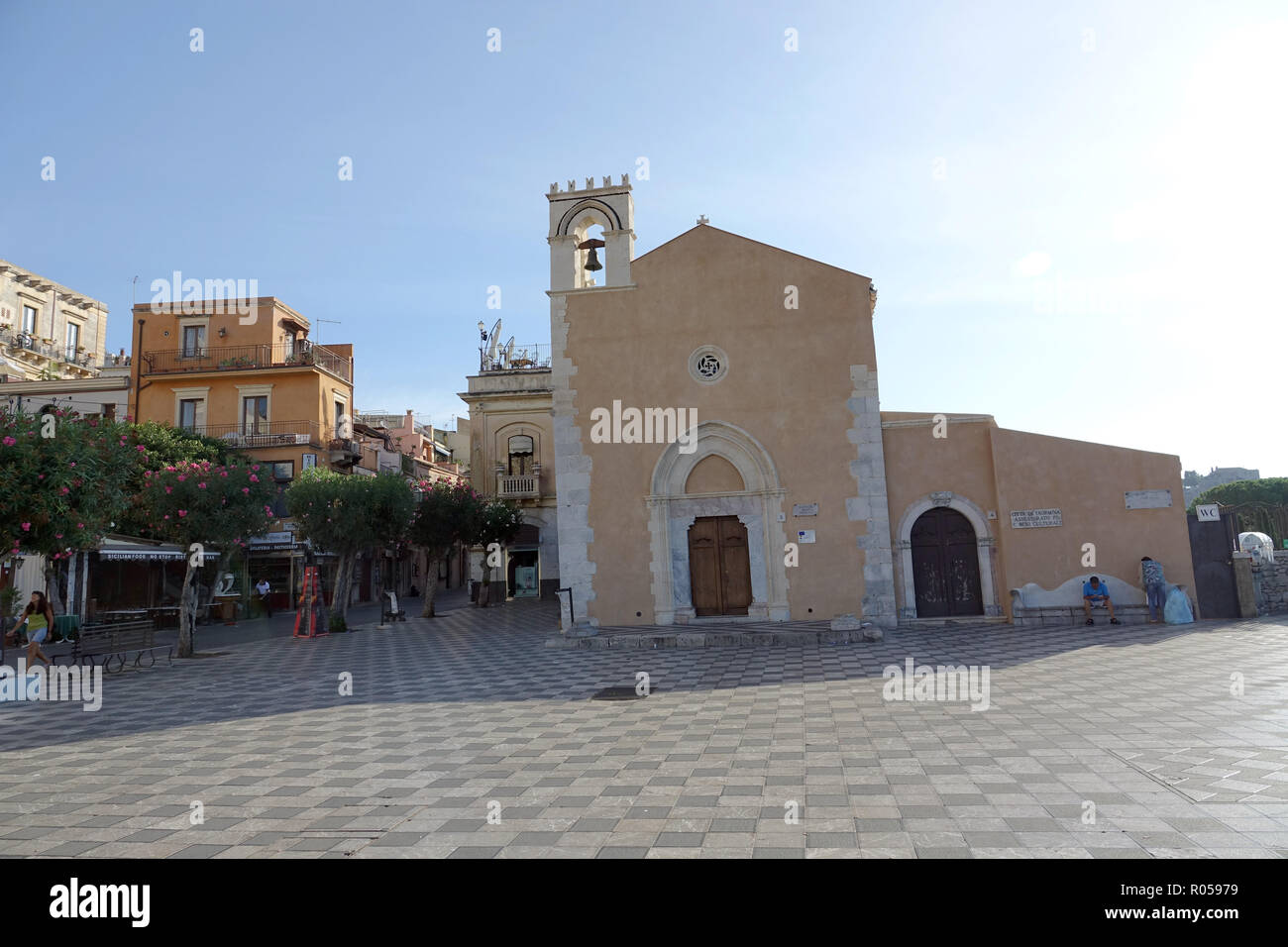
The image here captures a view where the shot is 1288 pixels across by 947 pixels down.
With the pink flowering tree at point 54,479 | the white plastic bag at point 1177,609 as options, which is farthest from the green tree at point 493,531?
the white plastic bag at point 1177,609

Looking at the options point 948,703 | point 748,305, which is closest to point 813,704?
point 948,703

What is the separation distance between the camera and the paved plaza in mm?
4355

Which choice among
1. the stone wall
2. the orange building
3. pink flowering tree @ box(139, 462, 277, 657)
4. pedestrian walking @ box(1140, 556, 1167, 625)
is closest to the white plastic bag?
pedestrian walking @ box(1140, 556, 1167, 625)

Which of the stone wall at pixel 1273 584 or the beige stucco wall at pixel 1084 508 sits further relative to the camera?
the stone wall at pixel 1273 584

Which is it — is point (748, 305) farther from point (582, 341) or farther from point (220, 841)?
point (220, 841)

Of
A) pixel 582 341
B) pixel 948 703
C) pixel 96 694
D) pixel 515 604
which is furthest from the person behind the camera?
pixel 515 604

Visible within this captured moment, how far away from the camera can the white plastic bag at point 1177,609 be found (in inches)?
582

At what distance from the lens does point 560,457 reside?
17.0m

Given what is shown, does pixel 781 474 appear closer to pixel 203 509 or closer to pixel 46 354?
pixel 203 509

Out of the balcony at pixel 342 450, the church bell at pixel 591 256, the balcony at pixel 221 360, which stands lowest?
the balcony at pixel 342 450

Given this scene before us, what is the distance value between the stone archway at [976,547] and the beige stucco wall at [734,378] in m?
1.08

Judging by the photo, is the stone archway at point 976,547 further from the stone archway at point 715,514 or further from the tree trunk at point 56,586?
the tree trunk at point 56,586

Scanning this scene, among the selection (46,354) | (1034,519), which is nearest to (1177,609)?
(1034,519)
